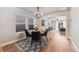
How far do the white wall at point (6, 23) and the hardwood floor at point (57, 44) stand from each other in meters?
0.72

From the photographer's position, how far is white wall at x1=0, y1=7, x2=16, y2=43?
1.96 meters

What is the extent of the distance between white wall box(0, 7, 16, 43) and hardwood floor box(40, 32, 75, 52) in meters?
0.72

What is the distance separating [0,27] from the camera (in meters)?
1.97

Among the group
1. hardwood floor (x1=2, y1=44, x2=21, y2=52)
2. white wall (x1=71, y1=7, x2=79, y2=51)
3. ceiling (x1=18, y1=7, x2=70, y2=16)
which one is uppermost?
ceiling (x1=18, y1=7, x2=70, y2=16)

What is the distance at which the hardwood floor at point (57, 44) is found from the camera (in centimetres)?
200

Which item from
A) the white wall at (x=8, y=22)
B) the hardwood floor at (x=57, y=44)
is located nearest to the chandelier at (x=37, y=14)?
the white wall at (x=8, y=22)

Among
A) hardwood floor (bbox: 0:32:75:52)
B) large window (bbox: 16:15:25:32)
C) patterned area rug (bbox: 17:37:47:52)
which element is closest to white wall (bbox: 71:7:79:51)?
hardwood floor (bbox: 0:32:75:52)

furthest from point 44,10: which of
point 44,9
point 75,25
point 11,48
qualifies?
point 11,48

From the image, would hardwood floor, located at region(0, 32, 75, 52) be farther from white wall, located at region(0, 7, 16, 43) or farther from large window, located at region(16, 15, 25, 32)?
large window, located at region(16, 15, 25, 32)

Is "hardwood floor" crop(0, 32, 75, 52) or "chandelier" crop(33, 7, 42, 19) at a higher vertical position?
"chandelier" crop(33, 7, 42, 19)

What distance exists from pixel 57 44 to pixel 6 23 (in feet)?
3.53

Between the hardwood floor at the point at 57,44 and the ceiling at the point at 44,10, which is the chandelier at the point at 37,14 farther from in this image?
the hardwood floor at the point at 57,44
